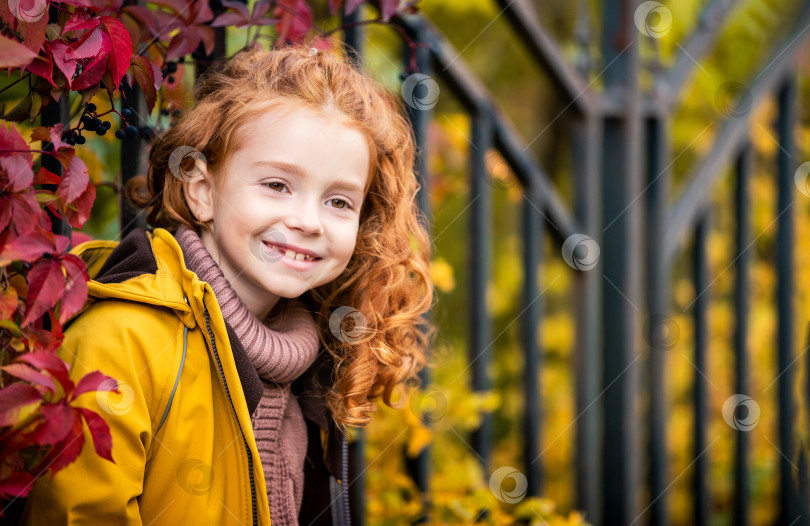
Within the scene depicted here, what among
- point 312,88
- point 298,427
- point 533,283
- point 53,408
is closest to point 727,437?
point 533,283

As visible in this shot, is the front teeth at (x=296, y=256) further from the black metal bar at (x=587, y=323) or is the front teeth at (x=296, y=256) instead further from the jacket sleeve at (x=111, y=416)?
the black metal bar at (x=587, y=323)

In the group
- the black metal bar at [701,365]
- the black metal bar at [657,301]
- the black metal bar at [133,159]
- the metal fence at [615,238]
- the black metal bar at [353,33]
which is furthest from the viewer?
the black metal bar at [701,365]

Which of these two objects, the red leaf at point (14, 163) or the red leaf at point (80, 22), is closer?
the red leaf at point (14, 163)

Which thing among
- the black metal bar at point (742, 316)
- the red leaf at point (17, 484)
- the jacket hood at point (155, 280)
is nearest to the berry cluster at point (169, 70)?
the jacket hood at point (155, 280)

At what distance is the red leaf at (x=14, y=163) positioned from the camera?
3.26 ft

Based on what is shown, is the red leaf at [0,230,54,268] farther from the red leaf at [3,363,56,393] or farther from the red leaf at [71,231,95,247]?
the red leaf at [71,231,95,247]

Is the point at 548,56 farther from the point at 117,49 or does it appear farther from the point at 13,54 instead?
the point at 13,54

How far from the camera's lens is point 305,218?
1349mm

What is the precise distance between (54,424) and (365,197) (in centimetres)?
77

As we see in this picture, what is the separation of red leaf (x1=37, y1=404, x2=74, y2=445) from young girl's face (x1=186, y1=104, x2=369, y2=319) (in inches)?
17.0

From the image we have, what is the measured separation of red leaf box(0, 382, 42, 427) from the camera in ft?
3.21

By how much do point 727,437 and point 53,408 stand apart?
3.73 metres

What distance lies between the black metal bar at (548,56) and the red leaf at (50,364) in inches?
68.2

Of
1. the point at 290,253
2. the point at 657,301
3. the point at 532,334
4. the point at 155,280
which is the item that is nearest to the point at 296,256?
the point at 290,253
